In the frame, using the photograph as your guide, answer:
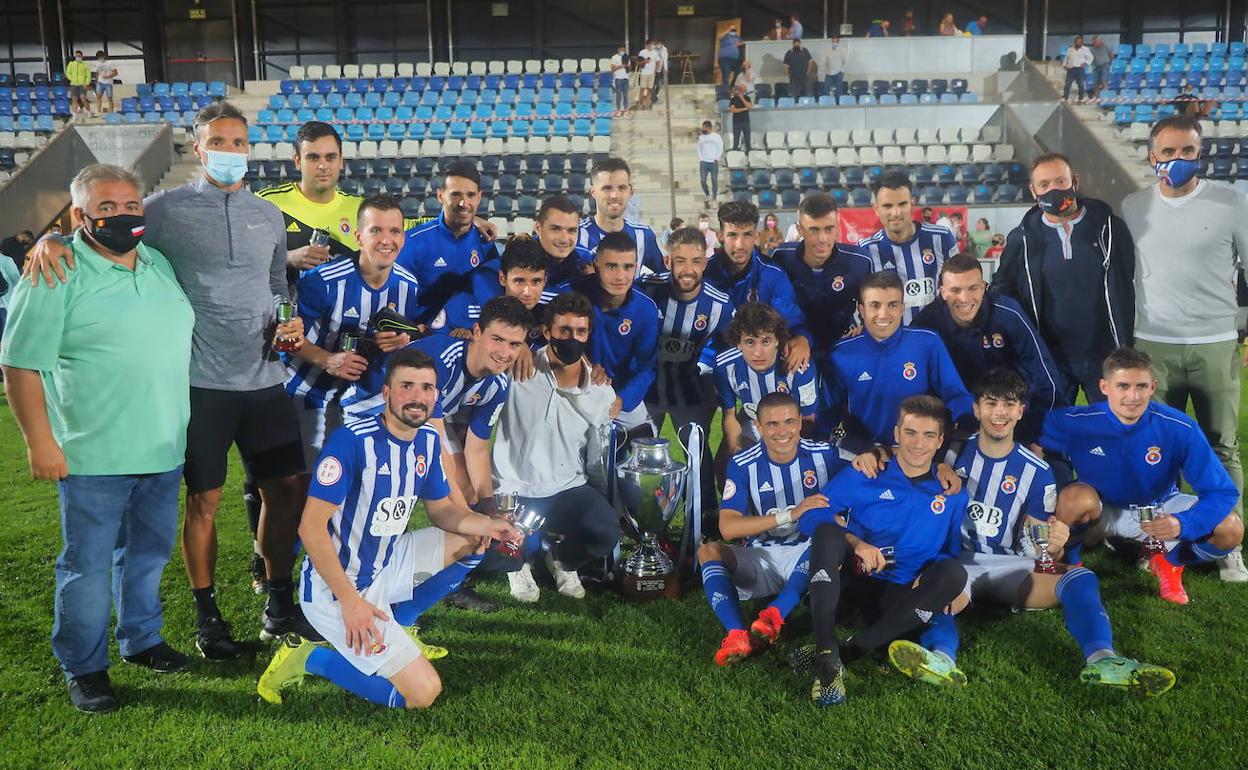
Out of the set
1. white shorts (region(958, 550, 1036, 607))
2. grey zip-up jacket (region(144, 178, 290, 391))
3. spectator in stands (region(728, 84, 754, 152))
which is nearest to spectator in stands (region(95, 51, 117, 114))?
spectator in stands (region(728, 84, 754, 152))

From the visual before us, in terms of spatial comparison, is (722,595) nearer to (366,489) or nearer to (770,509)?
(770,509)

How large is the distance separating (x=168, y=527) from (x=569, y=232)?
6.99ft

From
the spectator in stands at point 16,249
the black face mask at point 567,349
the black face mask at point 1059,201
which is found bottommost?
the black face mask at point 567,349

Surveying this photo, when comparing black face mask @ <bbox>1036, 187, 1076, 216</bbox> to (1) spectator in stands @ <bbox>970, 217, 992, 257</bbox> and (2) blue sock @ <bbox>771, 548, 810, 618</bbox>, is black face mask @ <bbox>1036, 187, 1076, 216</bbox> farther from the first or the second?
(1) spectator in stands @ <bbox>970, 217, 992, 257</bbox>

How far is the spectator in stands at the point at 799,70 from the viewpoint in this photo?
18.9 m

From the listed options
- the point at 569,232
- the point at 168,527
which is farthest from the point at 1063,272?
the point at 168,527

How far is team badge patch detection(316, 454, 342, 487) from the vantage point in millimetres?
2943

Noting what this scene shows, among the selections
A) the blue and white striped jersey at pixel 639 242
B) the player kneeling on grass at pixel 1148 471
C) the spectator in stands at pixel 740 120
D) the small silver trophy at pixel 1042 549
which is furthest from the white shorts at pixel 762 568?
the spectator in stands at pixel 740 120

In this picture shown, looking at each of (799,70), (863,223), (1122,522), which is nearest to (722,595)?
(1122,522)

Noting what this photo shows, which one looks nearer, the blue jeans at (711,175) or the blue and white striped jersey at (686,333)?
the blue and white striped jersey at (686,333)

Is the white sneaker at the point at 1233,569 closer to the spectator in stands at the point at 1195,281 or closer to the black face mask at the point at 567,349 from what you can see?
the spectator in stands at the point at 1195,281

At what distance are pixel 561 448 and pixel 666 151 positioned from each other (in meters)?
14.9

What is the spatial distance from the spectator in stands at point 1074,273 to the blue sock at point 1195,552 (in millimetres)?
770

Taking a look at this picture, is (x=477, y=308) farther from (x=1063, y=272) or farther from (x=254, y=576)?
(x=1063, y=272)
